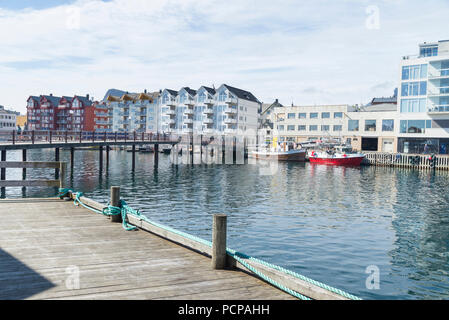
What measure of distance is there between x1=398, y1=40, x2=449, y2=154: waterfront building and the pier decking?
7042 cm

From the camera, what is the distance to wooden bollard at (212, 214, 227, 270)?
26.0 ft

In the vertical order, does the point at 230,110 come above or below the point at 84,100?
below

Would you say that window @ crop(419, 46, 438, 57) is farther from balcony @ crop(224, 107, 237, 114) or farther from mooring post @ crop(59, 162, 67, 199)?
mooring post @ crop(59, 162, 67, 199)

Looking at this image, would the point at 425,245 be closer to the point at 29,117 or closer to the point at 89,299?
the point at 89,299

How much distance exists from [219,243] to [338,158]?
6691 cm

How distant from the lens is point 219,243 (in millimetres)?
7996

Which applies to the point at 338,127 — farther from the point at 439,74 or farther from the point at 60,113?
the point at 60,113

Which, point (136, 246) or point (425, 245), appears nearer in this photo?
point (136, 246)

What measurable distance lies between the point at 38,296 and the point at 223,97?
108 m

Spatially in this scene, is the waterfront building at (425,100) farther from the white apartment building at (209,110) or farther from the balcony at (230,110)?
the white apartment building at (209,110)

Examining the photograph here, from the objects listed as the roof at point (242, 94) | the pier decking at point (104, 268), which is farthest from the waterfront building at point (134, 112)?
the pier decking at point (104, 268)

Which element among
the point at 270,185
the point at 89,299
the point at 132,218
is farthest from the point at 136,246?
the point at 270,185

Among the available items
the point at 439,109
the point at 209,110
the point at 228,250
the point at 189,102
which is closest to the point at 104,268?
the point at 228,250

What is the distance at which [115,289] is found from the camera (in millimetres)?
6828
